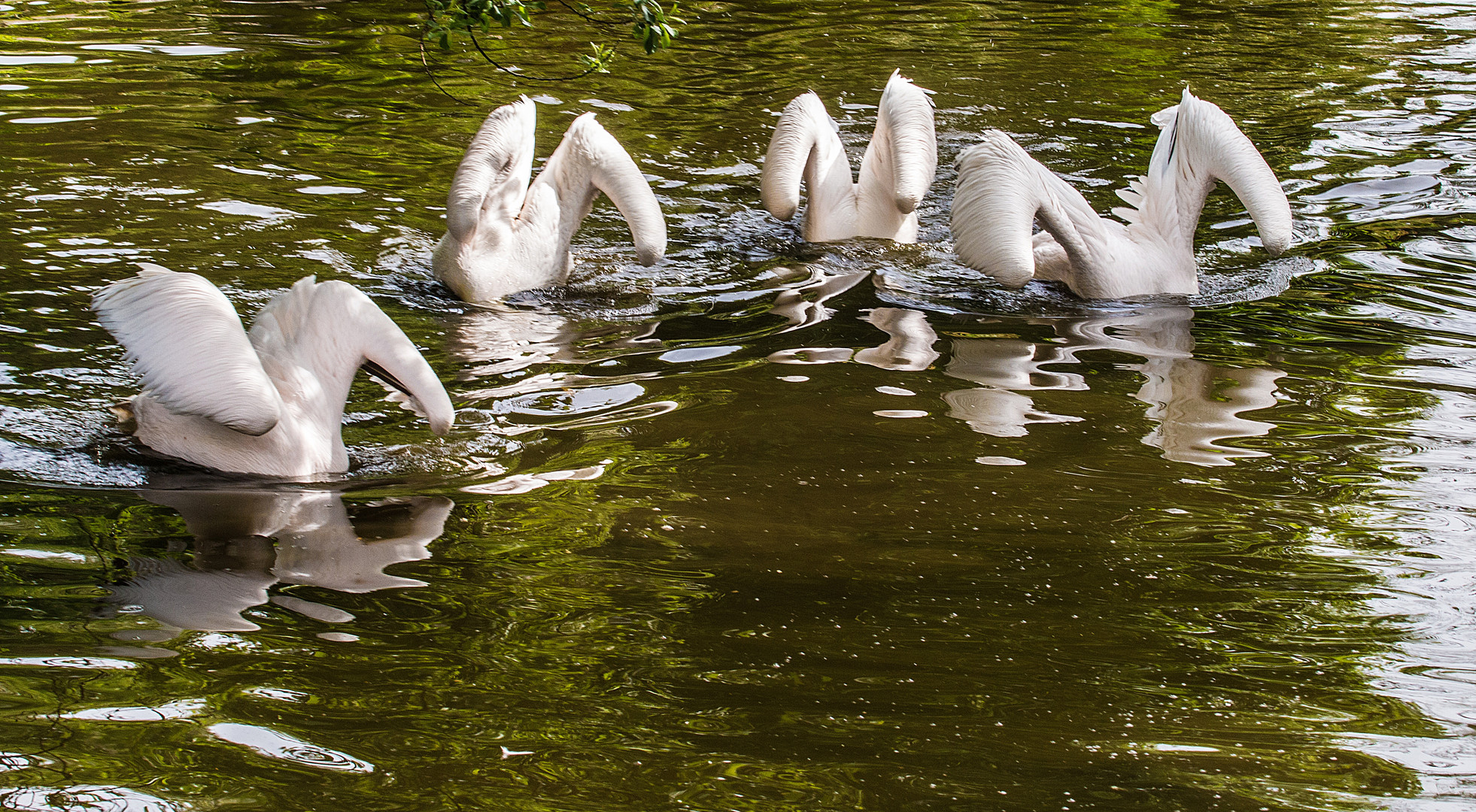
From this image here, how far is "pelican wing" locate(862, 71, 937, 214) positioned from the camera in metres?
6.08

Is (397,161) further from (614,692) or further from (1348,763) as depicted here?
(1348,763)

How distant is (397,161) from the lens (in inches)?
304

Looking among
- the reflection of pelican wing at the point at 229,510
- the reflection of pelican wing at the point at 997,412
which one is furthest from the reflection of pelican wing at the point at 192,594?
the reflection of pelican wing at the point at 997,412

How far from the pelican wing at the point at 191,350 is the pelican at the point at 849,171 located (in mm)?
3023

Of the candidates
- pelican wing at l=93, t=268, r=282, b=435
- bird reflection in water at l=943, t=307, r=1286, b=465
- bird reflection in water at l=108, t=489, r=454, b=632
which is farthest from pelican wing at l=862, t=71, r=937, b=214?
pelican wing at l=93, t=268, r=282, b=435

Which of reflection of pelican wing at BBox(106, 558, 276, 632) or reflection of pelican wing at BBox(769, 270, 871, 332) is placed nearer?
reflection of pelican wing at BBox(106, 558, 276, 632)

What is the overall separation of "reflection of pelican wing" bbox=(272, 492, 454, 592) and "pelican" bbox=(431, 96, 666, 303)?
2.05 metres

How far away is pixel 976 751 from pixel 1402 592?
135 cm

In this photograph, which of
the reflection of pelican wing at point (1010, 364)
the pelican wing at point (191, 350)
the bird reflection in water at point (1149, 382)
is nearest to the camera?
the pelican wing at point (191, 350)

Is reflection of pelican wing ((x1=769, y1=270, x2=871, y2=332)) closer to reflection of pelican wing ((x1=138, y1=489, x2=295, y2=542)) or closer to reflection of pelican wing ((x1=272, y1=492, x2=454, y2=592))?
reflection of pelican wing ((x1=272, y1=492, x2=454, y2=592))

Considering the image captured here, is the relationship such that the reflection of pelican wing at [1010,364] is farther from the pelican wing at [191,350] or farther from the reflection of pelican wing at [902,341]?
the pelican wing at [191,350]

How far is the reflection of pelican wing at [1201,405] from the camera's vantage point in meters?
4.19

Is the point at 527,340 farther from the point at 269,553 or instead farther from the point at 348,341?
the point at 269,553

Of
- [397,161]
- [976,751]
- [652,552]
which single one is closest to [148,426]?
[652,552]
